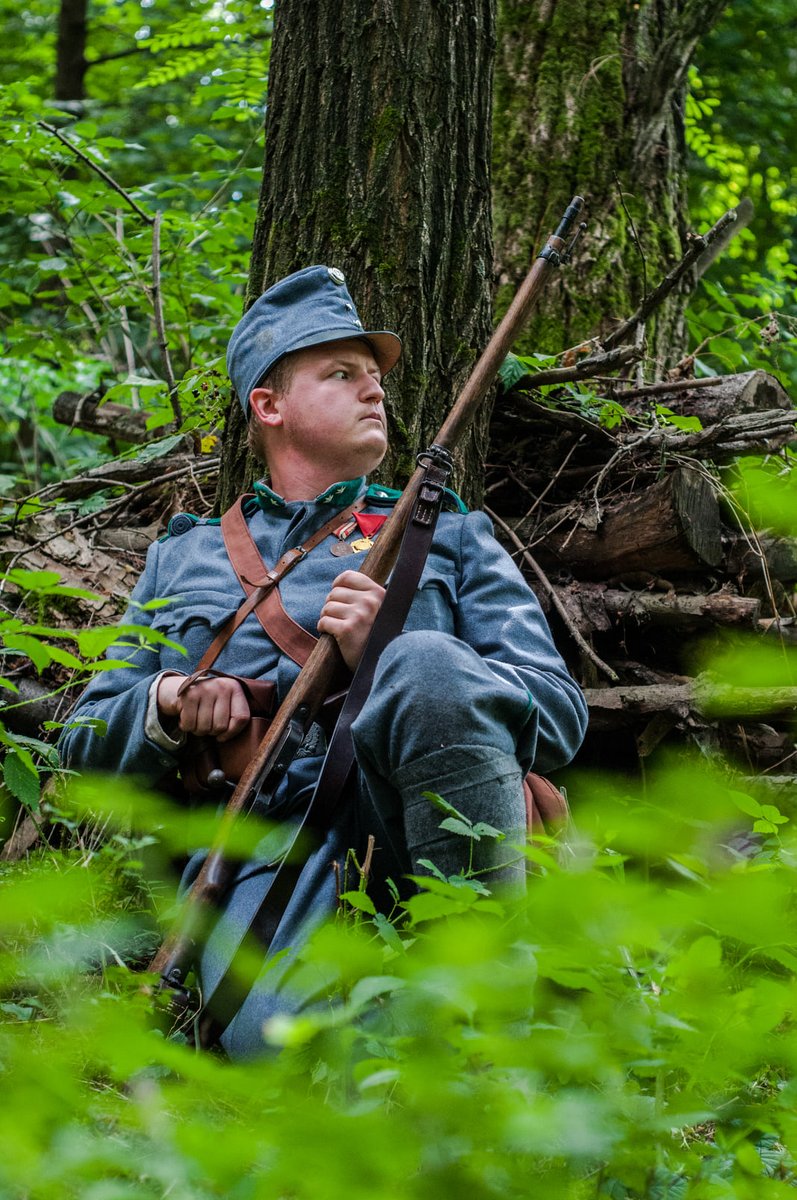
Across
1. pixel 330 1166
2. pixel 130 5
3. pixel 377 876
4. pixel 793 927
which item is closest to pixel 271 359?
pixel 377 876

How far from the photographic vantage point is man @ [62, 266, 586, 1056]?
2.30m

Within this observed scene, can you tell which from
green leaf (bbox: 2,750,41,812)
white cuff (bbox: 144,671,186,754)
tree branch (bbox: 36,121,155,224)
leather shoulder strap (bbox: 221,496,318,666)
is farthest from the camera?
tree branch (bbox: 36,121,155,224)

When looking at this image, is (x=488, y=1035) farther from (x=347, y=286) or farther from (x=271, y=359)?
(x=347, y=286)

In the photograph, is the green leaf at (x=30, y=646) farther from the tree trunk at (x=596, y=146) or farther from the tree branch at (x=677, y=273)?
the tree trunk at (x=596, y=146)

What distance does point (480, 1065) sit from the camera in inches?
55.9

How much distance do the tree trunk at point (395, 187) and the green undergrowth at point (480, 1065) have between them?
2148 millimetres

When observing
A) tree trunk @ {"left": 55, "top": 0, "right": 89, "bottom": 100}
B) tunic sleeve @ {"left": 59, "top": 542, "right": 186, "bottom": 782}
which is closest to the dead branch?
tunic sleeve @ {"left": 59, "top": 542, "right": 186, "bottom": 782}

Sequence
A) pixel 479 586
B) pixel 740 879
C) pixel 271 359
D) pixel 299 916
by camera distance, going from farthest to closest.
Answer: pixel 271 359 → pixel 479 586 → pixel 299 916 → pixel 740 879

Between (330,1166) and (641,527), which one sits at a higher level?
(330,1166)

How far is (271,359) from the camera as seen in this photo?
3.28m

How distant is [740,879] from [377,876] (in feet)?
4.62

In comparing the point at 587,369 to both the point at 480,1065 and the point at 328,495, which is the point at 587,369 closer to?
the point at 328,495

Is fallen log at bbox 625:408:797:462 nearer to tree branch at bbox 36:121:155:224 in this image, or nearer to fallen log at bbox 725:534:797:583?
fallen log at bbox 725:534:797:583

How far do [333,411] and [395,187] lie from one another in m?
0.99
